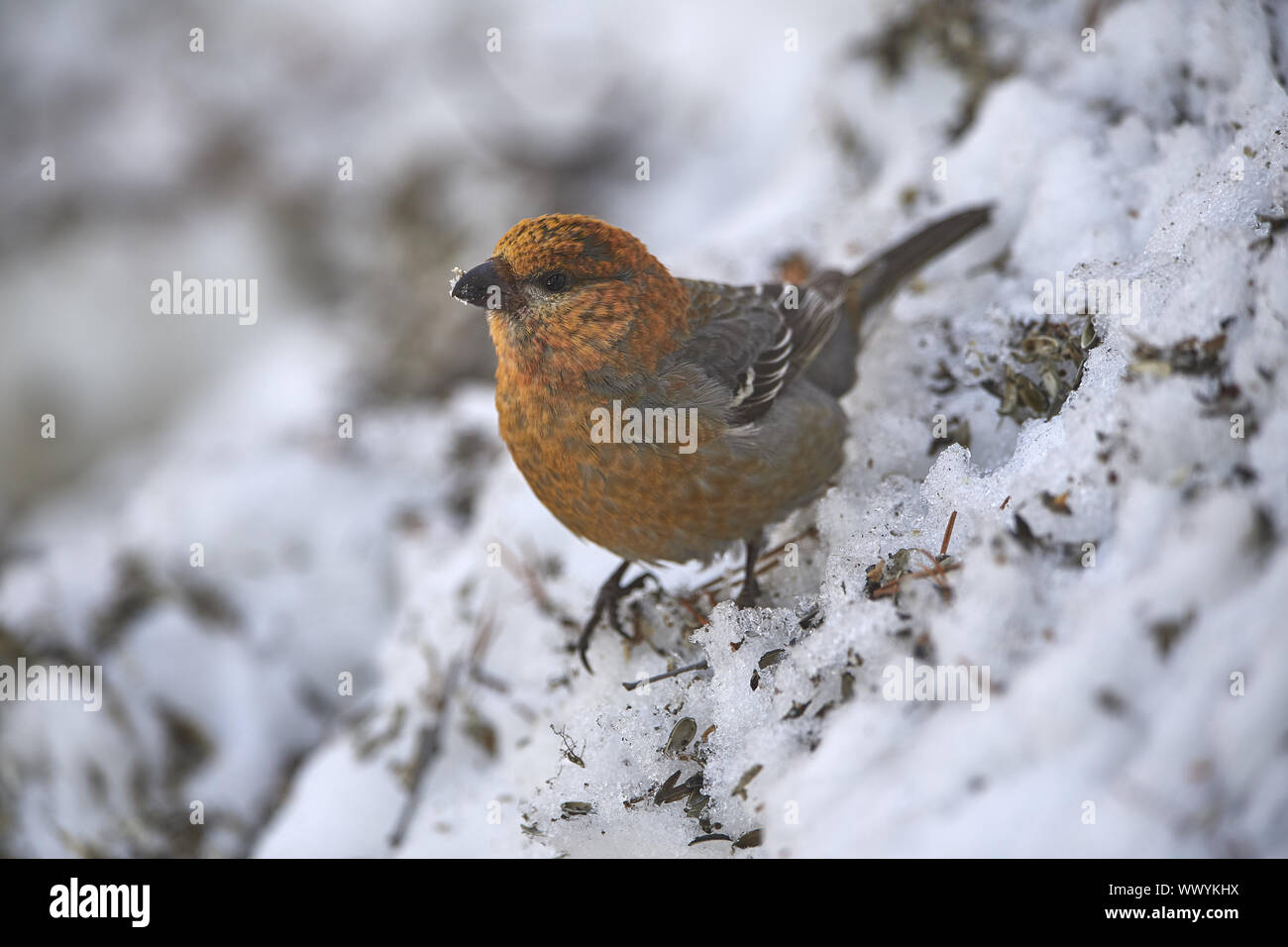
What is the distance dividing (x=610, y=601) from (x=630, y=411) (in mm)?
649

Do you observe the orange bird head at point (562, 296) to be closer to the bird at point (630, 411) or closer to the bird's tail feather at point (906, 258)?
the bird at point (630, 411)

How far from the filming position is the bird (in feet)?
7.70

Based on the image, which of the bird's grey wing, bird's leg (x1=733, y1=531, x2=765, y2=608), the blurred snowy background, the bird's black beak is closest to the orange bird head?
the bird's black beak

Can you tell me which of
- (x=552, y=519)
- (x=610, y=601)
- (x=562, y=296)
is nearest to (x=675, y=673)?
(x=610, y=601)

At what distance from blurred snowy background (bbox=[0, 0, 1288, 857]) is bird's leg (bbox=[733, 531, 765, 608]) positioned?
0.07 m

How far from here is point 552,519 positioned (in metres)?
3.36

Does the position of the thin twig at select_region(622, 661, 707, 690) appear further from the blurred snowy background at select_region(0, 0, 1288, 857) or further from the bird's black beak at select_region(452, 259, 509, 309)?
the bird's black beak at select_region(452, 259, 509, 309)

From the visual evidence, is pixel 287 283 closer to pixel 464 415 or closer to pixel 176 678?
pixel 464 415

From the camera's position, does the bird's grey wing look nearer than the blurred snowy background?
No

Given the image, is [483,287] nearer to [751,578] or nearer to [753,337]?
[753,337]

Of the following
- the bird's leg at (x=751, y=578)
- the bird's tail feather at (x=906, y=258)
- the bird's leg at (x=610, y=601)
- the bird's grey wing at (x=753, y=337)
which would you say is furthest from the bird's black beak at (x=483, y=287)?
the bird's tail feather at (x=906, y=258)

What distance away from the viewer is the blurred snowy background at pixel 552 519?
133cm

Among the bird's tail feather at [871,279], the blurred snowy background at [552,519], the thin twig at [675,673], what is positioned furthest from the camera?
the bird's tail feather at [871,279]
